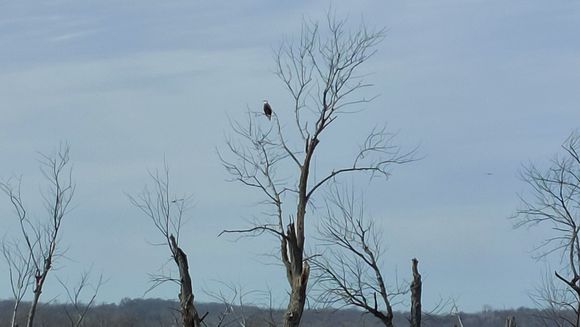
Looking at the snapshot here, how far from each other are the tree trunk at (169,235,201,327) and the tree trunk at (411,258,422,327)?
706cm

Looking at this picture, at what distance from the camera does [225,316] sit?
30.9 m

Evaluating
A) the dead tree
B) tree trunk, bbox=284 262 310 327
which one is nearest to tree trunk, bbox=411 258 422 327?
the dead tree

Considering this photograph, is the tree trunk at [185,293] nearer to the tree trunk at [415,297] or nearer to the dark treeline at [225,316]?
the dark treeline at [225,316]

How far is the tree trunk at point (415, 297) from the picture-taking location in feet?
98.0

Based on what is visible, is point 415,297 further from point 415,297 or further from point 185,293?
point 185,293

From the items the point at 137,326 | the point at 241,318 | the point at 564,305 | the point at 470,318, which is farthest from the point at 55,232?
the point at 137,326

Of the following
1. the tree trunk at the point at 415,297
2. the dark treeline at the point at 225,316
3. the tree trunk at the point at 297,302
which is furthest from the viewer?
the dark treeline at the point at 225,316

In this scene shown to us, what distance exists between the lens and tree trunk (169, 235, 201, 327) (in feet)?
79.5

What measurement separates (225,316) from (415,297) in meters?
4.62

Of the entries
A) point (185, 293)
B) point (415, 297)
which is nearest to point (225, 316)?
point (415, 297)

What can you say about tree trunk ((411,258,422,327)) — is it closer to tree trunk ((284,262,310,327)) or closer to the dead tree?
the dead tree

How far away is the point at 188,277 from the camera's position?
81.1 ft

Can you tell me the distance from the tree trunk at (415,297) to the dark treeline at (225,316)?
4.72ft

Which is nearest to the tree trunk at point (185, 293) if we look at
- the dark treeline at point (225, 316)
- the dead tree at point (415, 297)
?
the dark treeline at point (225, 316)
